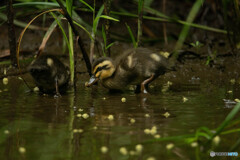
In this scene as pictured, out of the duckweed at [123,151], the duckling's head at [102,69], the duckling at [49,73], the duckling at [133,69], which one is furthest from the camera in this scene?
the duckling at [133,69]

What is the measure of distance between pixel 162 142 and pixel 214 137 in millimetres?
363

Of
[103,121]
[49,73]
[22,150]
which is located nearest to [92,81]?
[49,73]

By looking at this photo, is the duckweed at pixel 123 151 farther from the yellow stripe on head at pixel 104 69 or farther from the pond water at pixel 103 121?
the yellow stripe on head at pixel 104 69

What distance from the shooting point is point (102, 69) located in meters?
5.47

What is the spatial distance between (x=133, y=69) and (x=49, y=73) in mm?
940

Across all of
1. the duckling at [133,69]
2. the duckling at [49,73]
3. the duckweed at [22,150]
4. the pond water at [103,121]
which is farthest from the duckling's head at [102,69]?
the duckweed at [22,150]

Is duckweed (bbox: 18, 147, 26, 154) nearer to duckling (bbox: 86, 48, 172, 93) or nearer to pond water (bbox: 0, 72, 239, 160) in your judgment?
pond water (bbox: 0, 72, 239, 160)

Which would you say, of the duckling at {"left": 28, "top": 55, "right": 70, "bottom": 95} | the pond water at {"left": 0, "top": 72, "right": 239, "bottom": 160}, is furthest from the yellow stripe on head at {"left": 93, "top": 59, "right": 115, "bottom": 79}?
the duckling at {"left": 28, "top": 55, "right": 70, "bottom": 95}

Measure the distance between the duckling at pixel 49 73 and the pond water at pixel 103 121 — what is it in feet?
0.54

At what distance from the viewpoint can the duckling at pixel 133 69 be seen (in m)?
5.54

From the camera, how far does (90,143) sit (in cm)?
345

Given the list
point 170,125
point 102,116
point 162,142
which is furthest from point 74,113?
point 162,142

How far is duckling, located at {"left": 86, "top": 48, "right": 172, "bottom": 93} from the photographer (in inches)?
218

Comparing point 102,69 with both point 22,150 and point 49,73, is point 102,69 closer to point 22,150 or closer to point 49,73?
point 49,73
